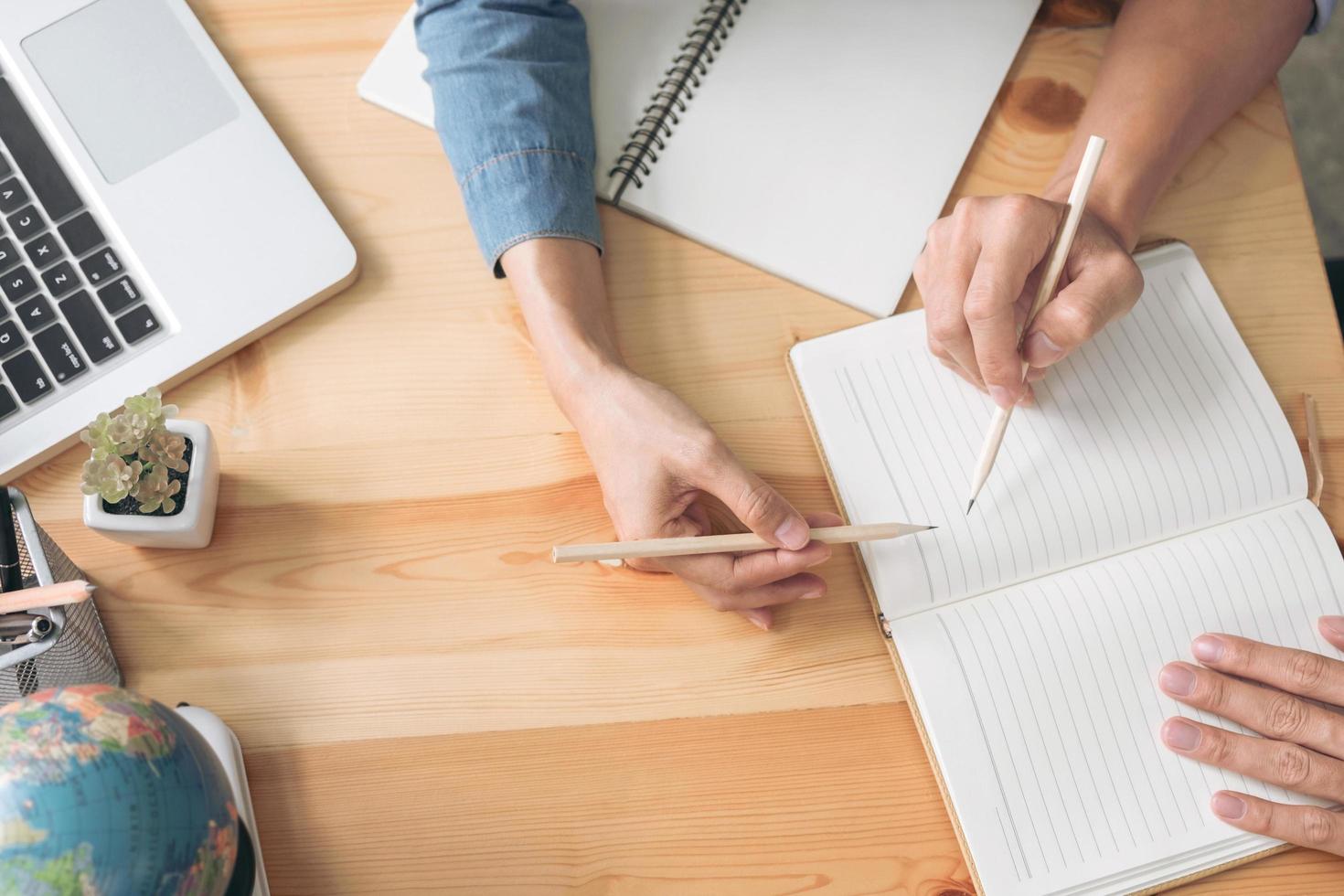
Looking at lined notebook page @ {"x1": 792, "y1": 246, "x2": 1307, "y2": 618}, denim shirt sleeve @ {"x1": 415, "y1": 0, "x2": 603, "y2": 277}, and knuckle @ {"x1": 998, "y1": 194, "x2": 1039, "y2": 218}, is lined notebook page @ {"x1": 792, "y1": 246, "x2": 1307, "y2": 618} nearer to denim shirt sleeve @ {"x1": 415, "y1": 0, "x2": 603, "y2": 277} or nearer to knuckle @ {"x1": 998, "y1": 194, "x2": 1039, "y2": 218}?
knuckle @ {"x1": 998, "y1": 194, "x2": 1039, "y2": 218}

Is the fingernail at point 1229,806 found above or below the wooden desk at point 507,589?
below

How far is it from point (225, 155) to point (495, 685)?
17.7 inches

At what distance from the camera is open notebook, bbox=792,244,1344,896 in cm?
62

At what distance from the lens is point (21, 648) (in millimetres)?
531

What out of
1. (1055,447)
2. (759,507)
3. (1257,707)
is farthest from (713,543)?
(1257,707)

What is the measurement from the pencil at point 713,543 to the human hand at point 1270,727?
0.21 m

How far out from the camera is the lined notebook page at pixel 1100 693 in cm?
61

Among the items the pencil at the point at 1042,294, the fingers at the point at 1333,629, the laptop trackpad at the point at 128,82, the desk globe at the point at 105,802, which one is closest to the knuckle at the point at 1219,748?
the fingers at the point at 1333,629

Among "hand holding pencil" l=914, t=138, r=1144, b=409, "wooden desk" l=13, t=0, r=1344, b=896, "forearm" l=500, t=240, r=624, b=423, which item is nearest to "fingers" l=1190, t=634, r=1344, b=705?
"wooden desk" l=13, t=0, r=1344, b=896

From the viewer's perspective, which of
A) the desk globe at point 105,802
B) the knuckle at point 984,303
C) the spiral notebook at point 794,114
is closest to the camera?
the desk globe at point 105,802

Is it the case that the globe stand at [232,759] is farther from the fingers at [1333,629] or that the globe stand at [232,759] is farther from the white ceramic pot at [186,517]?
the fingers at [1333,629]

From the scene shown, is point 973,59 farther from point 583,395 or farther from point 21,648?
point 21,648

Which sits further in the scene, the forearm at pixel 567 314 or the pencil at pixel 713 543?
the forearm at pixel 567 314

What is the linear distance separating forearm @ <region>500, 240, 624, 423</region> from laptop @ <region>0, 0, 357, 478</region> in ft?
0.44
